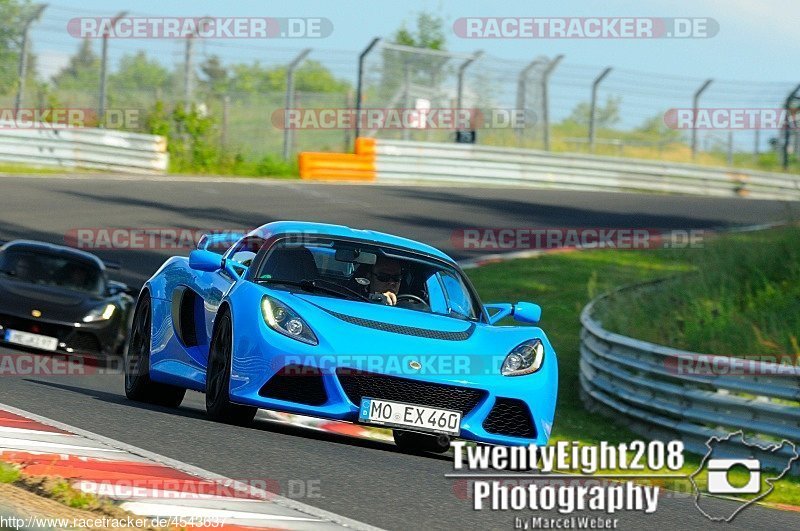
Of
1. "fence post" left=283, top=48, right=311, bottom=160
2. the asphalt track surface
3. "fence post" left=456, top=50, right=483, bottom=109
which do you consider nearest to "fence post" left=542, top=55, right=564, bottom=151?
"fence post" left=456, top=50, right=483, bottom=109

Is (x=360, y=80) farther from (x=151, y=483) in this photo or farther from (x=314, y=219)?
(x=151, y=483)

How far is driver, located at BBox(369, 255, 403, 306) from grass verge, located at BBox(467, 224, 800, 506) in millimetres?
2272

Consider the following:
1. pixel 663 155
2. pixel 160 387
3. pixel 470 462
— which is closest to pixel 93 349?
pixel 160 387

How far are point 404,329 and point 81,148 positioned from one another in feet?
71.9

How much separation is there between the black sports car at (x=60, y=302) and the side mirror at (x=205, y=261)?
18.7 feet

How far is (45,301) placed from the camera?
1442 cm

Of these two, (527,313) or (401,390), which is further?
(527,313)

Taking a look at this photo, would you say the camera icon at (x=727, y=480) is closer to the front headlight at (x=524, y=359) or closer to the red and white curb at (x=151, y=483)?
the front headlight at (x=524, y=359)

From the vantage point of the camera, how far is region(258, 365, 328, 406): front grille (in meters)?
7.95

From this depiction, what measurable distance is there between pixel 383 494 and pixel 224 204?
1904cm

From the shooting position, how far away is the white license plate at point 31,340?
1409 centimetres

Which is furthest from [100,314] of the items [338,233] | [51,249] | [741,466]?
[741,466]

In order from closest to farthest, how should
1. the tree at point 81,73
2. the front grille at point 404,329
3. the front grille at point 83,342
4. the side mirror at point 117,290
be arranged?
the front grille at point 404,329 → the front grille at point 83,342 → the side mirror at point 117,290 → the tree at point 81,73

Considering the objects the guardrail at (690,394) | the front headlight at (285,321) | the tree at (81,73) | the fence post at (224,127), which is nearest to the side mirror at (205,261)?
the front headlight at (285,321)
